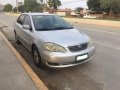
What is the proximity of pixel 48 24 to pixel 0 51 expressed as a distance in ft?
7.86

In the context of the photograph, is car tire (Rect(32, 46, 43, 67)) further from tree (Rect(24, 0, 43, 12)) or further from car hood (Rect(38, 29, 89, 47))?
tree (Rect(24, 0, 43, 12))

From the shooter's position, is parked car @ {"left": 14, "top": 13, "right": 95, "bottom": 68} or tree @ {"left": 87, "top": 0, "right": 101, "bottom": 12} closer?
parked car @ {"left": 14, "top": 13, "right": 95, "bottom": 68}

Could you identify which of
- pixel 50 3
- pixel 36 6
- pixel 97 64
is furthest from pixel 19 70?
pixel 36 6

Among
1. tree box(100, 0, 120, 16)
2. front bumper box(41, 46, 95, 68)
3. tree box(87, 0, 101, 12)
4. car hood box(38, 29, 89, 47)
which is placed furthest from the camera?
tree box(87, 0, 101, 12)

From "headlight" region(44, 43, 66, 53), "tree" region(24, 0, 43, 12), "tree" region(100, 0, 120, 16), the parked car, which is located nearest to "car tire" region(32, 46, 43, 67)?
the parked car

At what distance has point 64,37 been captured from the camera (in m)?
5.70

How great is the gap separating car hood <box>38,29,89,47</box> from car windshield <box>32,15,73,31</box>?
391 millimetres

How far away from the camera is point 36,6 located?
4387 inches

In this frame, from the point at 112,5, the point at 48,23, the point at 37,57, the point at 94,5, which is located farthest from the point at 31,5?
the point at 37,57

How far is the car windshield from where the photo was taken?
6.56 meters

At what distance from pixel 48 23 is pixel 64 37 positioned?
52.9 inches

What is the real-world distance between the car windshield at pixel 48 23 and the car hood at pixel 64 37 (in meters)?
0.39

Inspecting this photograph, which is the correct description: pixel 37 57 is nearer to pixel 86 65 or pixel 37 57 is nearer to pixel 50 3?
pixel 86 65

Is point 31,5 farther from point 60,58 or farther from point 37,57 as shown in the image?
point 60,58
